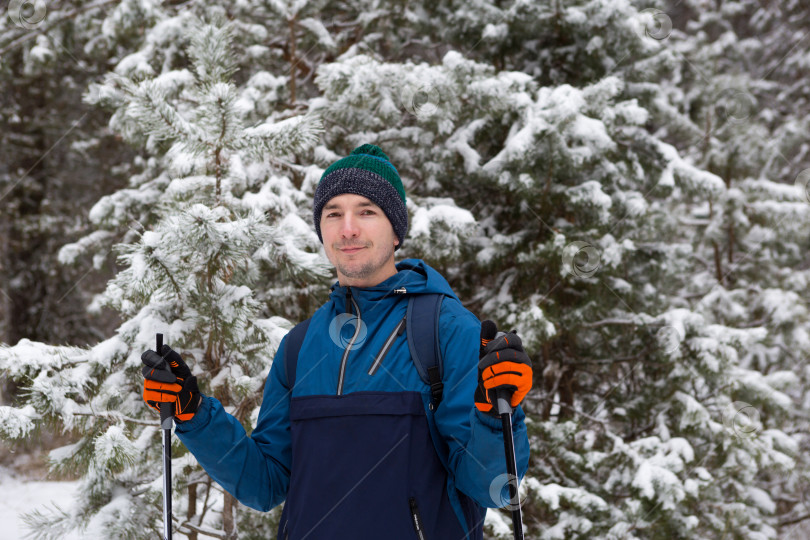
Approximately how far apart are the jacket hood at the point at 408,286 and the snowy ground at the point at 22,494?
8.08m

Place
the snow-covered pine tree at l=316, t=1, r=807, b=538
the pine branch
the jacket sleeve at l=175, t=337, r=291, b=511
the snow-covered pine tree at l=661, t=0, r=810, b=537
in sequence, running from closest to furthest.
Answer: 1. the jacket sleeve at l=175, t=337, r=291, b=511
2. the snow-covered pine tree at l=316, t=1, r=807, b=538
3. the pine branch
4. the snow-covered pine tree at l=661, t=0, r=810, b=537

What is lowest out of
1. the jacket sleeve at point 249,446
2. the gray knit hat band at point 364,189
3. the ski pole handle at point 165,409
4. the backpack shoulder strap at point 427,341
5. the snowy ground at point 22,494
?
the snowy ground at point 22,494

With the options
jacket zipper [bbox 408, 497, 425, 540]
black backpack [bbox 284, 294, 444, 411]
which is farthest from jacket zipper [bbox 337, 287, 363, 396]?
jacket zipper [bbox 408, 497, 425, 540]

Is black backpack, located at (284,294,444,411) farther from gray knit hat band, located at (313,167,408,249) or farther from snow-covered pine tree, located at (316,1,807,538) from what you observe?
snow-covered pine tree, located at (316,1,807,538)

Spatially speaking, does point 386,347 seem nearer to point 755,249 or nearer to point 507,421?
point 507,421

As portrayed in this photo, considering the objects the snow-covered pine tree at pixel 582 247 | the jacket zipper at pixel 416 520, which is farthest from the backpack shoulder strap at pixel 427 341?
the snow-covered pine tree at pixel 582 247

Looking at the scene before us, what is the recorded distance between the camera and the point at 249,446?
2254mm

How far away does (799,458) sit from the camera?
6637mm

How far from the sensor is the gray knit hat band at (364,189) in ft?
7.59

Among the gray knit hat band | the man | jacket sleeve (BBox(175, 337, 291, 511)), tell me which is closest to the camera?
the man

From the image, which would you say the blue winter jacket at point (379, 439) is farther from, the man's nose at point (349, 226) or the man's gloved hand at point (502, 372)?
the man's nose at point (349, 226)

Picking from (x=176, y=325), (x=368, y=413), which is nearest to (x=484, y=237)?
(x=176, y=325)

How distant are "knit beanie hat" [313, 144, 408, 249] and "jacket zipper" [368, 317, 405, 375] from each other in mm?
453

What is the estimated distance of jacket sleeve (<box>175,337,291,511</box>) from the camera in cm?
218
